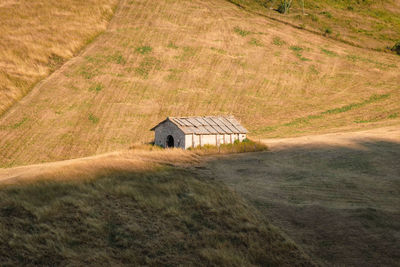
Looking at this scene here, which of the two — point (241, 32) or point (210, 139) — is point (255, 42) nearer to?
point (241, 32)

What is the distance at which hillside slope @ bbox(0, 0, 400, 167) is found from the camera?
4259 centimetres

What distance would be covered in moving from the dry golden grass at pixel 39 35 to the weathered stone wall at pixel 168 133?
2141 cm

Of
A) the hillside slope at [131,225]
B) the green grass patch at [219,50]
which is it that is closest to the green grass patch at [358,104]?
the green grass patch at [219,50]

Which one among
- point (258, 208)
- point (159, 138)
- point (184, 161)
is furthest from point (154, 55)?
point (258, 208)

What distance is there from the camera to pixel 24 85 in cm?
5084

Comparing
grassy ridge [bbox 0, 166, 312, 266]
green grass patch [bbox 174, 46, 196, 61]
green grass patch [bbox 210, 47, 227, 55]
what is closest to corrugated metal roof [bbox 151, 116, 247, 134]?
grassy ridge [bbox 0, 166, 312, 266]

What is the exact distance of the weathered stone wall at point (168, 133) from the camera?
3106 cm

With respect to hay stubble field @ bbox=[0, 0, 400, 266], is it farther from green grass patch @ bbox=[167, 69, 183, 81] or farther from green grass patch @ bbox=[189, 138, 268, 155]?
green grass patch @ bbox=[189, 138, 268, 155]

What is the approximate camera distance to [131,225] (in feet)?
52.3

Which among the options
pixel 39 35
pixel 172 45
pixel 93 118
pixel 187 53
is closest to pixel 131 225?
pixel 93 118

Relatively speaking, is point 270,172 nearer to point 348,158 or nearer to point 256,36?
point 348,158

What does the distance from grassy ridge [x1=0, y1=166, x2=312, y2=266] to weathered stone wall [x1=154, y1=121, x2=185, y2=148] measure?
11.3 meters

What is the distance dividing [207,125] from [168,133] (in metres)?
2.99

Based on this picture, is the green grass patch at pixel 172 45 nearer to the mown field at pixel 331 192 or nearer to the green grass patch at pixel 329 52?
the green grass patch at pixel 329 52
